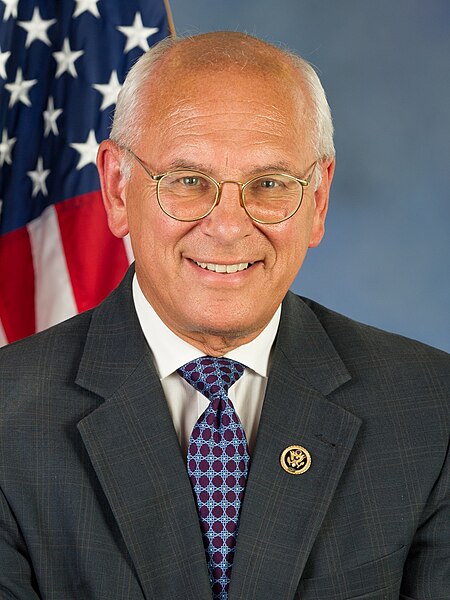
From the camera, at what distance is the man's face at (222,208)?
8.53 ft

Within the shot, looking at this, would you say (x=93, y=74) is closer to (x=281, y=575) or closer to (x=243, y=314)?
(x=243, y=314)

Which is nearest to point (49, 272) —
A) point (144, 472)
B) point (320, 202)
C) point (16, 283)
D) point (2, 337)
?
point (16, 283)

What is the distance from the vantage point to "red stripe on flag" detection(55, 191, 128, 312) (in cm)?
390

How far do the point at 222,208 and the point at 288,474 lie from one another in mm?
634

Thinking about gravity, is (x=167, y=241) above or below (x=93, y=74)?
below

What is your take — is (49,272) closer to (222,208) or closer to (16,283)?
(16,283)

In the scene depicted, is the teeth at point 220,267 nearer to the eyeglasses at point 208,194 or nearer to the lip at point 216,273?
the lip at point 216,273

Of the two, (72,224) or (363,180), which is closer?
(72,224)

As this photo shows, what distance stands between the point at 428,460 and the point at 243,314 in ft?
1.92

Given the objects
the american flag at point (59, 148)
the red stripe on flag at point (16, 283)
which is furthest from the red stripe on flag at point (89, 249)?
the red stripe on flag at point (16, 283)

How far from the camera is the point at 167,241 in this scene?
265 cm

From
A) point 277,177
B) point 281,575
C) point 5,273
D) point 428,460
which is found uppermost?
point 5,273

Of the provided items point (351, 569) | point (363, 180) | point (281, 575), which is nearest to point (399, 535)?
point (351, 569)

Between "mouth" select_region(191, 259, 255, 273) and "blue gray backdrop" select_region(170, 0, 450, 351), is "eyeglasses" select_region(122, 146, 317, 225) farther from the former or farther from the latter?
"blue gray backdrop" select_region(170, 0, 450, 351)
